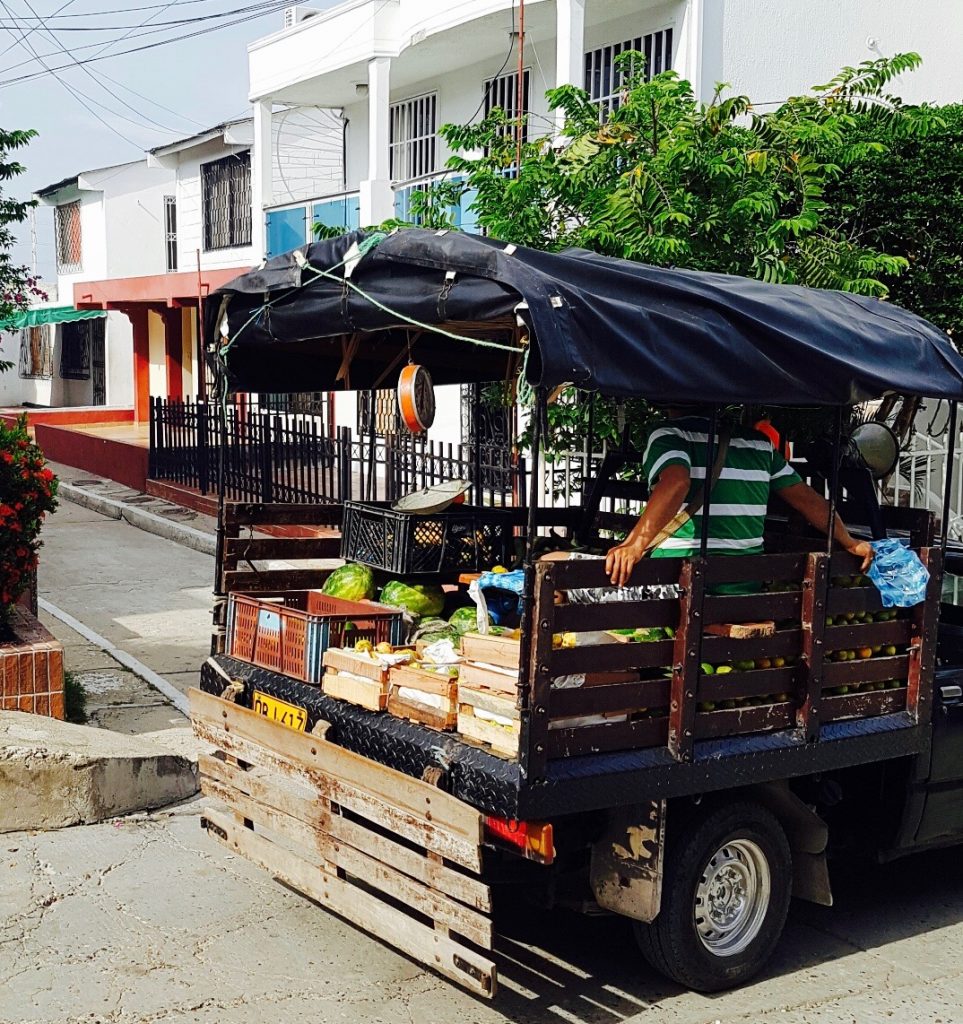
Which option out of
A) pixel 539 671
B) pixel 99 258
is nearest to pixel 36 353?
pixel 99 258

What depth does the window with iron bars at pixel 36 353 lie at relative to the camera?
119 feet

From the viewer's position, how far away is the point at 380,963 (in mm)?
4746

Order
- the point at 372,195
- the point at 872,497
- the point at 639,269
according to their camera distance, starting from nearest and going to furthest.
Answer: the point at 639,269 → the point at 872,497 → the point at 372,195

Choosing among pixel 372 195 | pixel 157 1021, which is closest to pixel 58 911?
pixel 157 1021

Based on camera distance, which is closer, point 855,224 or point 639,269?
point 639,269

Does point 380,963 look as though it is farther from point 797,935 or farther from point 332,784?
point 797,935

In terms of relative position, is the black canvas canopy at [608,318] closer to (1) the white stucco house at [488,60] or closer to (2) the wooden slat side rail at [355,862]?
(2) the wooden slat side rail at [355,862]

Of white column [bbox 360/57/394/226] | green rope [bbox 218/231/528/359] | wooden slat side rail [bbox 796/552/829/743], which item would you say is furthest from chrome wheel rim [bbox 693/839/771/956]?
white column [bbox 360/57/394/226]

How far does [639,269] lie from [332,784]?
7.13ft

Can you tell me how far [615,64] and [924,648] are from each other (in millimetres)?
10066

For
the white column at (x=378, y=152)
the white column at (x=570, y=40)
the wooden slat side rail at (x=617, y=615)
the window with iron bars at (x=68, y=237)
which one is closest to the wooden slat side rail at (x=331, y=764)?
the wooden slat side rail at (x=617, y=615)

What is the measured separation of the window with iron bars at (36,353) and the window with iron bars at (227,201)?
1174 cm

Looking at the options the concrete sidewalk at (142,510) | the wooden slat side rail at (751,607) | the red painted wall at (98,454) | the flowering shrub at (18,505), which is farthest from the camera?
the red painted wall at (98,454)

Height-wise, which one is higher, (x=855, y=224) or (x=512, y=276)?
(x=855, y=224)
